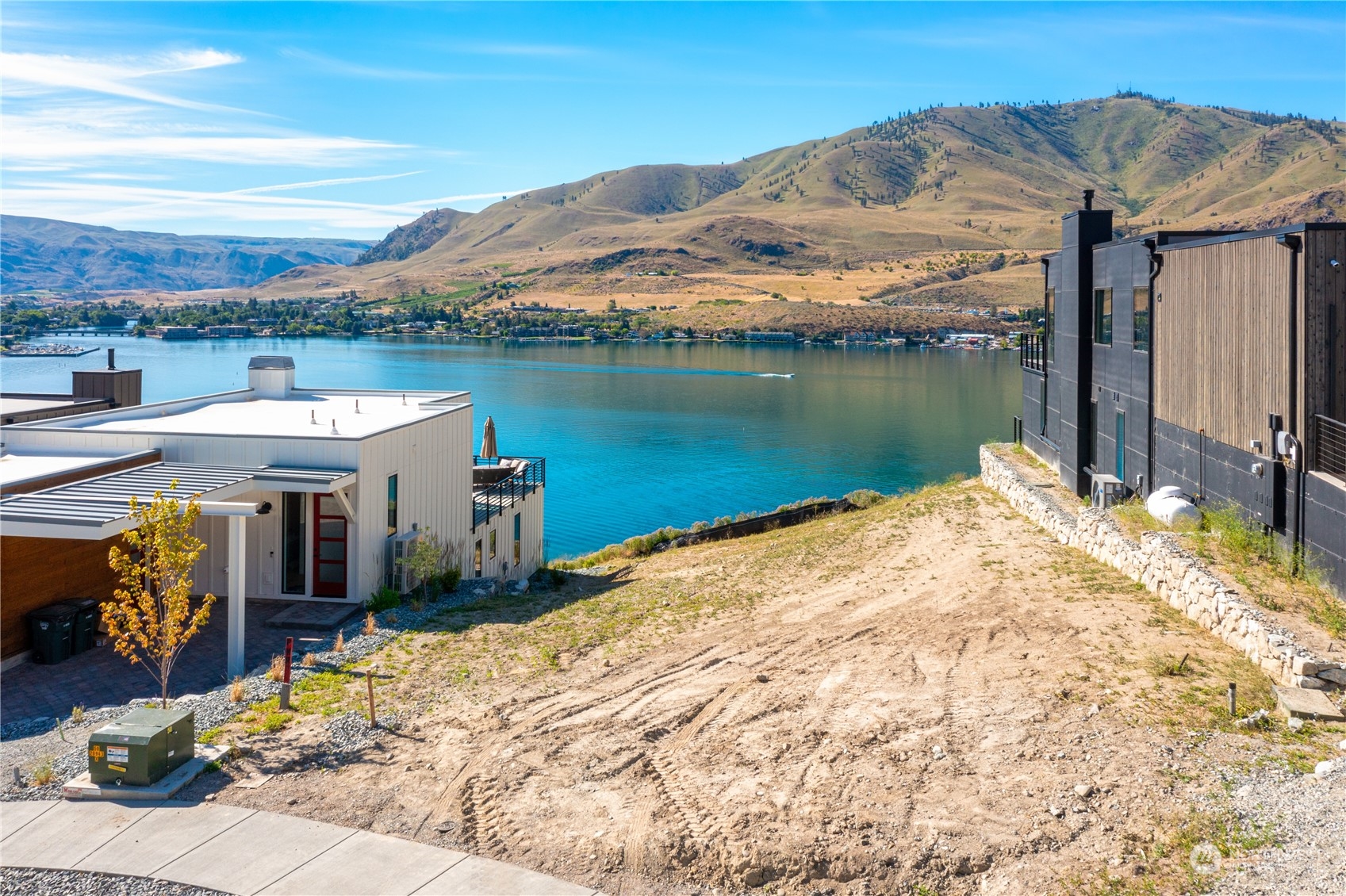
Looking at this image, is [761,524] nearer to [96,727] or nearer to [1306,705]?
[1306,705]

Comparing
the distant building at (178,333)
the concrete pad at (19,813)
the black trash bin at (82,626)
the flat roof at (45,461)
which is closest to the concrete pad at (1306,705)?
the concrete pad at (19,813)

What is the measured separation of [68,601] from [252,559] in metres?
2.96

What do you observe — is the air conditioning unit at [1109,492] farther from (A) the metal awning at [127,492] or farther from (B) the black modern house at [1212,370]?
(A) the metal awning at [127,492]

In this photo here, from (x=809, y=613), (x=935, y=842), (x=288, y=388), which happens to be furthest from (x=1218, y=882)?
(x=288, y=388)

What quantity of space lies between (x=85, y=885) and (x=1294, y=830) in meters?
8.47

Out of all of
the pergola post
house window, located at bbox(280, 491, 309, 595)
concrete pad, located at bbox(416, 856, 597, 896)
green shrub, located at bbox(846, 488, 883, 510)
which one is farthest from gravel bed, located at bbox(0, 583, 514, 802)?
green shrub, located at bbox(846, 488, 883, 510)

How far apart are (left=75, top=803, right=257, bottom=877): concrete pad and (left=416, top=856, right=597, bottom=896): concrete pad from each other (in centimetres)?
191

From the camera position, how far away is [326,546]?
15.1 metres

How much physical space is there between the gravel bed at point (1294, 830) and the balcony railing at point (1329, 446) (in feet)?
15.9

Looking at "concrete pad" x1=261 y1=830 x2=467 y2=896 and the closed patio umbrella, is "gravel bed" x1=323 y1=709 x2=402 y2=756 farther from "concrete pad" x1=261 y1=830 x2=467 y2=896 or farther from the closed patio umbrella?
the closed patio umbrella

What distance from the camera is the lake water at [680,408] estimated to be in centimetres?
4647

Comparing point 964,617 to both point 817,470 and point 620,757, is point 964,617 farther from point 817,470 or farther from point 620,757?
point 817,470

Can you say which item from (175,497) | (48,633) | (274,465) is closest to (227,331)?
(274,465)

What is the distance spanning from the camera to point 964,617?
13133 millimetres
